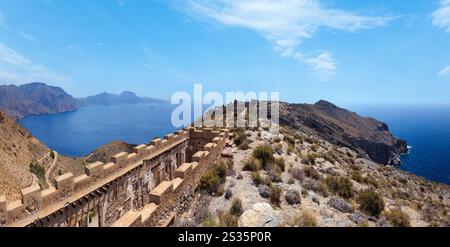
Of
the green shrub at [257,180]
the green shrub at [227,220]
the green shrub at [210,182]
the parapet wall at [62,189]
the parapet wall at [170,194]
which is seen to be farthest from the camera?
the green shrub at [257,180]

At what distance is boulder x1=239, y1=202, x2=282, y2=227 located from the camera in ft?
31.6

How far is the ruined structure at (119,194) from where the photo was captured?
794 centimetres

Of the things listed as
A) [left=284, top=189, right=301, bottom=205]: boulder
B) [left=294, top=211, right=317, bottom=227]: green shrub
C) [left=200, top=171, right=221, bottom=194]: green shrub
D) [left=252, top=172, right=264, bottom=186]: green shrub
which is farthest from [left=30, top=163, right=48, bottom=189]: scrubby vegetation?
[left=294, top=211, right=317, bottom=227]: green shrub

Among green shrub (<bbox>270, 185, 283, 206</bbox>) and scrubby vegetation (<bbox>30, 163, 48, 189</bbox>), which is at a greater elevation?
green shrub (<bbox>270, 185, 283, 206</bbox>)

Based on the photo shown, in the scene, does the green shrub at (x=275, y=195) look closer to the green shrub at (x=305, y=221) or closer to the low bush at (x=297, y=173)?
the green shrub at (x=305, y=221)

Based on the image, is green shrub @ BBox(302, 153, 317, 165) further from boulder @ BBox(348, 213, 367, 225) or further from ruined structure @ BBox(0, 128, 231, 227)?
boulder @ BBox(348, 213, 367, 225)

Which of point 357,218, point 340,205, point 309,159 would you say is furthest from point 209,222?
point 309,159

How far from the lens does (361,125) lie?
299 ft

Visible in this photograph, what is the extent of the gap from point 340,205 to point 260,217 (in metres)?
4.85

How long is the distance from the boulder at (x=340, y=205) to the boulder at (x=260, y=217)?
3390mm

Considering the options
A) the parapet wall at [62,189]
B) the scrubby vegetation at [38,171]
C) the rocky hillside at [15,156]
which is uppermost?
the parapet wall at [62,189]

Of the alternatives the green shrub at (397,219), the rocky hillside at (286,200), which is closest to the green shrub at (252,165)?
the rocky hillside at (286,200)

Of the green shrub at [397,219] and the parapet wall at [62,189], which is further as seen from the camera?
the green shrub at [397,219]

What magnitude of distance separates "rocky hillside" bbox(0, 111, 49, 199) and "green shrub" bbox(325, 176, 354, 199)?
64.8 ft
